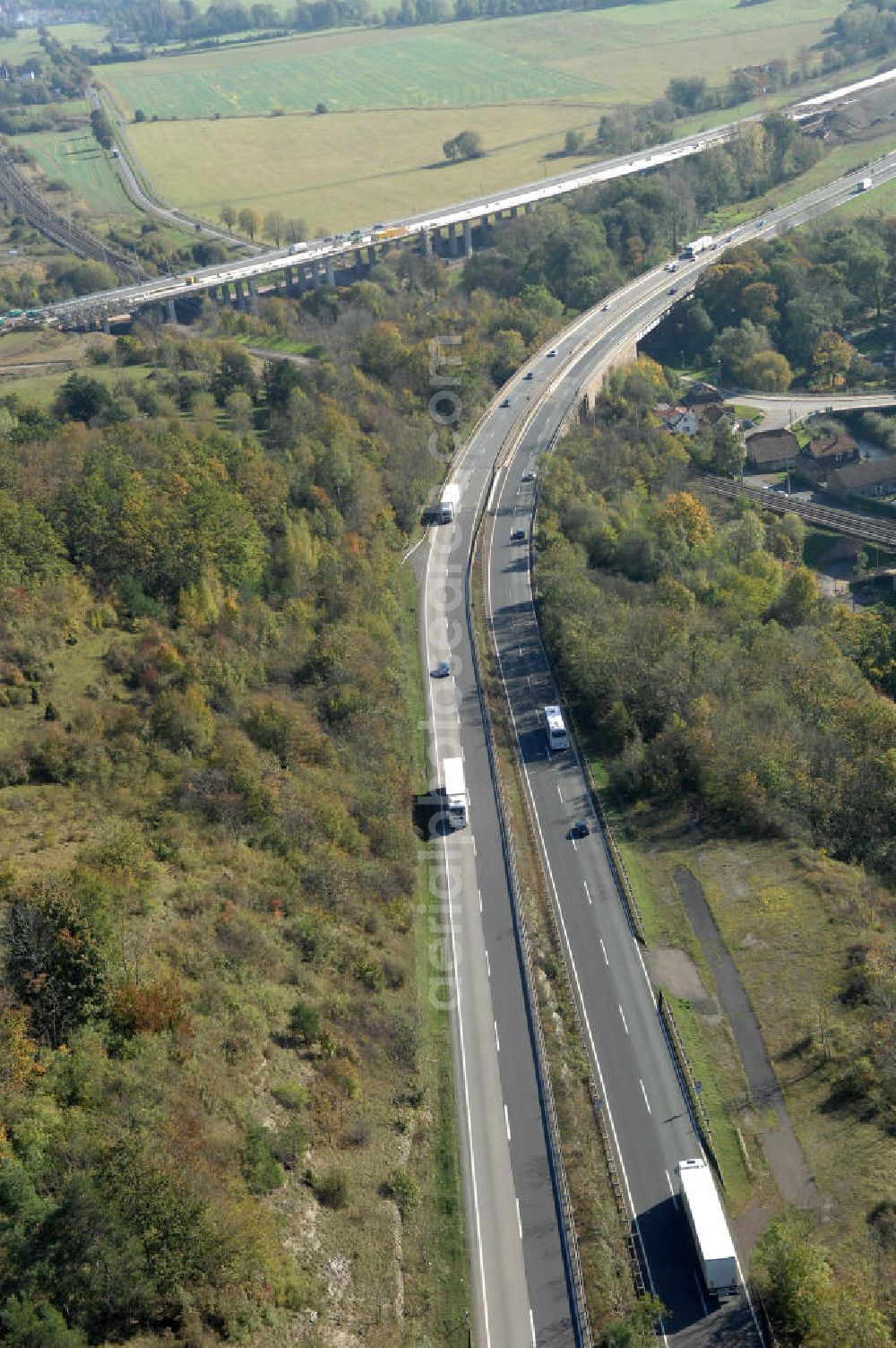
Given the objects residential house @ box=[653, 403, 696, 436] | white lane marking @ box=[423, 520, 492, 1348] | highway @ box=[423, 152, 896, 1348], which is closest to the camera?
white lane marking @ box=[423, 520, 492, 1348]

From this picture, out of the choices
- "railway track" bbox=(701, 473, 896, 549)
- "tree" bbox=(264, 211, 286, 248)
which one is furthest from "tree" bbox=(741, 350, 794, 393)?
"tree" bbox=(264, 211, 286, 248)

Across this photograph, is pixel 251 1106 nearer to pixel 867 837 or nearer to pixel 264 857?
pixel 264 857

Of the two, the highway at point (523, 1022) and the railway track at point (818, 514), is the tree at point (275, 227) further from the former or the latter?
the highway at point (523, 1022)

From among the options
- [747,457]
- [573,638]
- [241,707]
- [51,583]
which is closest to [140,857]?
[241,707]

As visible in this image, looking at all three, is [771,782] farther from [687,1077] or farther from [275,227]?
[275,227]

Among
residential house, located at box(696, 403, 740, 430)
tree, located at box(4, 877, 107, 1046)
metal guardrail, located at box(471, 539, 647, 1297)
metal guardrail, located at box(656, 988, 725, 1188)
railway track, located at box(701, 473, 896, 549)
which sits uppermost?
tree, located at box(4, 877, 107, 1046)

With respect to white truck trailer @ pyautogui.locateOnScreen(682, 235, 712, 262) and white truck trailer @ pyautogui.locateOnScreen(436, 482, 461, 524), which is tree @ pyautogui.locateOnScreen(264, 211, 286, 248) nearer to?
white truck trailer @ pyautogui.locateOnScreen(682, 235, 712, 262)
